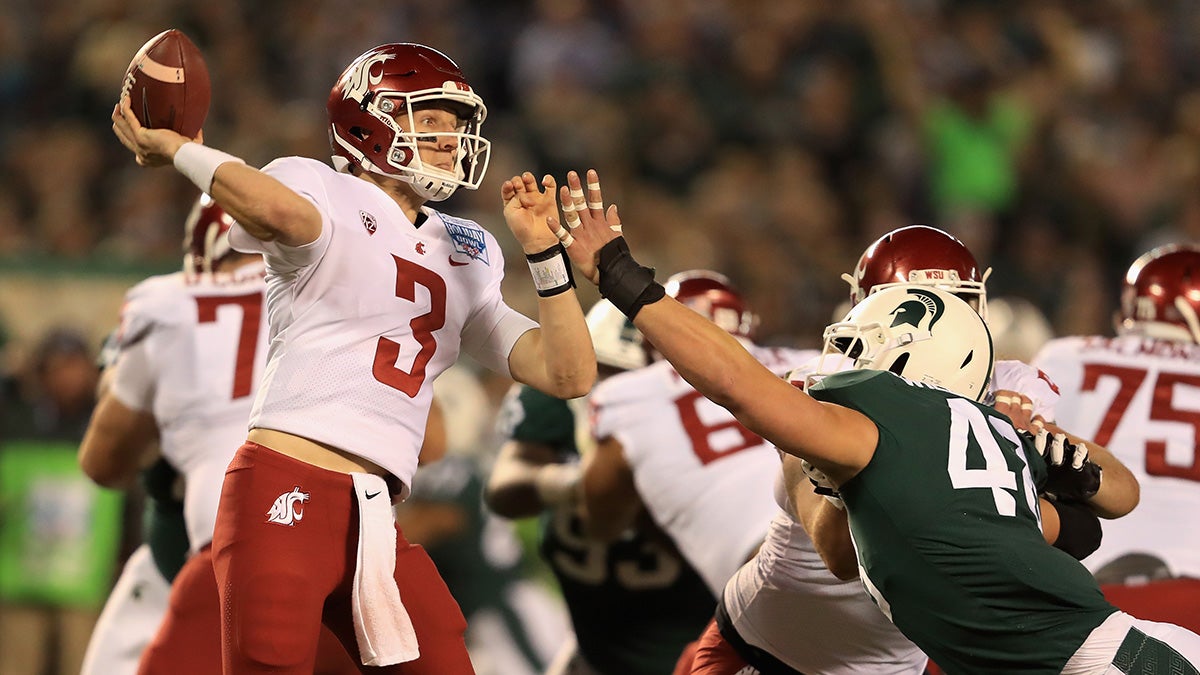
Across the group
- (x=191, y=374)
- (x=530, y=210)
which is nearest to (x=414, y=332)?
(x=530, y=210)

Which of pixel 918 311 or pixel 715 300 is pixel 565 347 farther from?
pixel 715 300

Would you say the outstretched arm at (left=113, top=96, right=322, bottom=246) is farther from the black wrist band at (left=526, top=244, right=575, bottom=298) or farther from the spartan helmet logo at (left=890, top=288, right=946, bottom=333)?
the spartan helmet logo at (left=890, top=288, right=946, bottom=333)

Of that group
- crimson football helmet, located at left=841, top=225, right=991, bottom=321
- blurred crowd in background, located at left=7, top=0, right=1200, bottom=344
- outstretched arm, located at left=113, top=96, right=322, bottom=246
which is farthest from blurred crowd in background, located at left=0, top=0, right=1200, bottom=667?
outstretched arm, located at left=113, top=96, right=322, bottom=246

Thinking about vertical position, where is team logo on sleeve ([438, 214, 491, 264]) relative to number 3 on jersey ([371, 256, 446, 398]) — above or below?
above

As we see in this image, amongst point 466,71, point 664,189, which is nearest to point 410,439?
point 664,189

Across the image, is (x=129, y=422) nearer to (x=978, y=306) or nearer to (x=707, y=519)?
(x=707, y=519)

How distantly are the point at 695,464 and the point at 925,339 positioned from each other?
1802mm

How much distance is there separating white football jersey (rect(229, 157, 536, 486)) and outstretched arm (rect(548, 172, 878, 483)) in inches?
21.7

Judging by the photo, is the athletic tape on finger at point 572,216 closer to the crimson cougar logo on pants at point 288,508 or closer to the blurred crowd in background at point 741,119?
the crimson cougar logo on pants at point 288,508

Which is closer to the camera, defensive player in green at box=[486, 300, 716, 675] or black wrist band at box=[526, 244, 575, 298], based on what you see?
black wrist band at box=[526, 244, 575, 298]

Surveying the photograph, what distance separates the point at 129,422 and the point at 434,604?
182 centimetres

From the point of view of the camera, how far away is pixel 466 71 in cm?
1148

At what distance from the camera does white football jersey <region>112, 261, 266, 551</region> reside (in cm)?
488

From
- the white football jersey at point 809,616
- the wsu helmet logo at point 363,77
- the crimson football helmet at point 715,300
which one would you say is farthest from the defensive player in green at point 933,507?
the crimson football helmet at point 715,300
